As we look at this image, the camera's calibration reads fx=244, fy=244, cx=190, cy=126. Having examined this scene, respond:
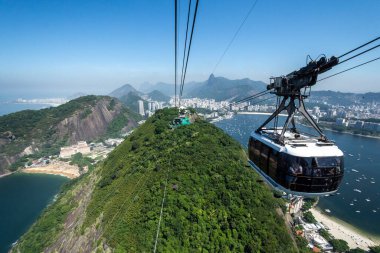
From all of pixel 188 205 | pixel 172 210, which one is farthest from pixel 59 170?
pixel 188 205

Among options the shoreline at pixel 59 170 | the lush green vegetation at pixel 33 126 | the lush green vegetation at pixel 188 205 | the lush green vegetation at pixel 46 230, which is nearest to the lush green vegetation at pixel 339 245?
the lush green vegetation at pixel 188 205

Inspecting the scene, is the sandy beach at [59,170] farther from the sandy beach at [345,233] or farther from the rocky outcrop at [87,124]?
the sandy beach at [345,233]

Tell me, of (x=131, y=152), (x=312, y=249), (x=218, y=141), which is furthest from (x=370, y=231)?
(x=131, y=152)

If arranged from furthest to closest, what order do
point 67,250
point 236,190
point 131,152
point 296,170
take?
1. point 131,152
2. point 236,190
3. point 67,250
4. point 296,170

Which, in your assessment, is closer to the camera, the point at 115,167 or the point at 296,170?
the point at 296,170

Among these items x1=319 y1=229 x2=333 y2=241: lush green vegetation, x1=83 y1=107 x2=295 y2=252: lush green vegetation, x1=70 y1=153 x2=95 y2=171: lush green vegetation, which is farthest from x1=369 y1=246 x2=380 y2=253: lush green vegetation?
x1=70 y1=153 x2=95 y2=171: lush green vegetation

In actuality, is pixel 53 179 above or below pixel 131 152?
below

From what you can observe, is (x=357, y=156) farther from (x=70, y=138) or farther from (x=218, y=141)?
(x=70, y=138)
